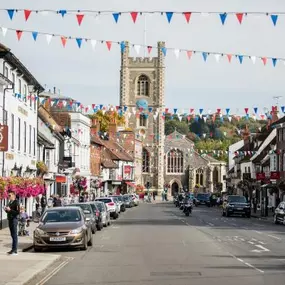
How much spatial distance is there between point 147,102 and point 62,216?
402 feet

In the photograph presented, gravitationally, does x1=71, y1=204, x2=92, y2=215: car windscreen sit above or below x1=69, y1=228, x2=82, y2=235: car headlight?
above

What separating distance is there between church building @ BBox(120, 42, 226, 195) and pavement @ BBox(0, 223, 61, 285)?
384 feet

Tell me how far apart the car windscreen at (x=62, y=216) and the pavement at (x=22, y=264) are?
1.21m

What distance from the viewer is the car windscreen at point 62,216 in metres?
24.8

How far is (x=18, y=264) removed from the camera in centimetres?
1916

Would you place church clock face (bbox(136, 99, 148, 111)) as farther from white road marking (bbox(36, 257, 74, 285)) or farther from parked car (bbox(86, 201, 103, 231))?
white road marking (bbox(36, 257, 74, 285))

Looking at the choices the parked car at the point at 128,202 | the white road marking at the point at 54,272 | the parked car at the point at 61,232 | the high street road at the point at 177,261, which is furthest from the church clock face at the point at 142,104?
the white road marking at the point at 54,272

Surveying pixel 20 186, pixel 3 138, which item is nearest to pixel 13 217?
pixel 3 138

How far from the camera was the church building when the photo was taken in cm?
14538

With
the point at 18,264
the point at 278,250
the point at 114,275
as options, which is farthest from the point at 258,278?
the point at 278,250

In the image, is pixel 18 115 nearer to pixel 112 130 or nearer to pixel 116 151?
pixel 116 151

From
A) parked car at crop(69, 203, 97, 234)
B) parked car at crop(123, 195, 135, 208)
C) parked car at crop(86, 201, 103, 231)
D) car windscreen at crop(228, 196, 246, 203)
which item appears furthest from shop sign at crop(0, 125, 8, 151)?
parked car at crop(123, 195, 135, 208)

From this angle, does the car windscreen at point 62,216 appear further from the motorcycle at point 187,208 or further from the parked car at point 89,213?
the motorcycle at point 187,208

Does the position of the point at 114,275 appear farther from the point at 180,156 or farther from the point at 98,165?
the point at 180,156
